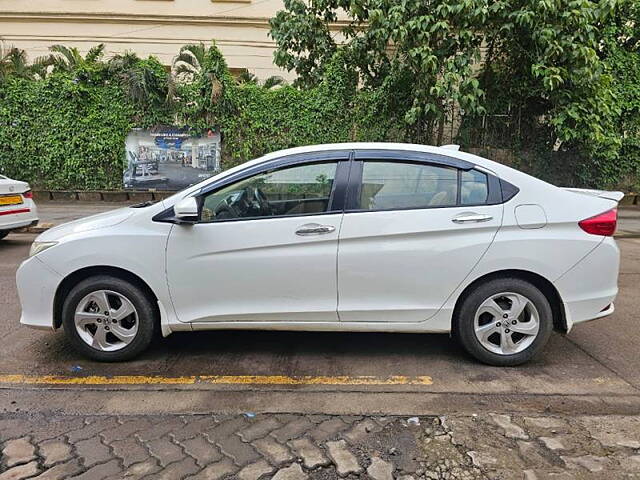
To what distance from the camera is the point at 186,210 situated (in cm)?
346

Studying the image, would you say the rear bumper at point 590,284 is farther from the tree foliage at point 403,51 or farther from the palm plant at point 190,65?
the palm plant at point 190,65

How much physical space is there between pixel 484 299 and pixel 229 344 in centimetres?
211

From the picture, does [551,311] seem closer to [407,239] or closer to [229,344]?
[407,239]

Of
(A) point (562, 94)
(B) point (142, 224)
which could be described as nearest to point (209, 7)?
(A) point (562, 94)

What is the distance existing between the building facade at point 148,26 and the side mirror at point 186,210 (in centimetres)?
1543

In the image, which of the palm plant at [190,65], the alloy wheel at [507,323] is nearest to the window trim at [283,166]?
the alloy wheel at [507,323]

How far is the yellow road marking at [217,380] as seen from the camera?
3434 millimetres

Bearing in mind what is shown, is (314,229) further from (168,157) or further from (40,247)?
(168,157)

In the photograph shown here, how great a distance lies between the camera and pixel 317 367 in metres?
3.70

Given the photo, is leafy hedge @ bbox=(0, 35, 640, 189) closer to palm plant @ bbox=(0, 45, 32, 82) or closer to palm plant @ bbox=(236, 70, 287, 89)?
palm plant @ bbox=(0, 45, 32, 82)

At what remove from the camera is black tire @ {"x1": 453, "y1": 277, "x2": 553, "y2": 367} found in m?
3.56

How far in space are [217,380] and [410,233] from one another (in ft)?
5.73

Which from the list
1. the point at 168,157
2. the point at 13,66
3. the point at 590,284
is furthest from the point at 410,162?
the point at 13,66

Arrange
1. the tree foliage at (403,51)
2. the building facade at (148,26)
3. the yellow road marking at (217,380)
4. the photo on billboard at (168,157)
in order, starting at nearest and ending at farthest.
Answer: the yellow road marking at (217,380) → the tree foliage at (403,51) → the photo on billboard at (168,157) → the building facade at (148,26)
